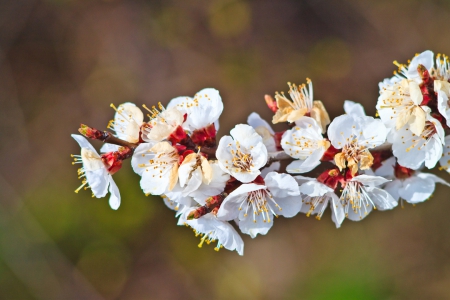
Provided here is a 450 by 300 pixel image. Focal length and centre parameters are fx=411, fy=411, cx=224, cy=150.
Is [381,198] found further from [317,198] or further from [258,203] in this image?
[258,203]


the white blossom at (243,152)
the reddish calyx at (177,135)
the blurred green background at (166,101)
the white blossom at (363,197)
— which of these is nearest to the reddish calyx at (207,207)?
the white blossom at (243,152)

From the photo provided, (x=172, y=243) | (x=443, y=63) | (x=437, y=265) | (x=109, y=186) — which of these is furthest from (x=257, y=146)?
(x=437, y=265)

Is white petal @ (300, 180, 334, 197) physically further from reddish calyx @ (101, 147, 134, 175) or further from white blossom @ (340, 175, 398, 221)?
reddish calyx @ (101, 147, 134, 175)

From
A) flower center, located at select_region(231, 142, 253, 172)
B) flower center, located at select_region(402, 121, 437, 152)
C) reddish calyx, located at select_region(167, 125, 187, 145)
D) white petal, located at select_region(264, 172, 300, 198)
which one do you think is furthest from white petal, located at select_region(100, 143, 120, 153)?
Result: flower center, located at select_region(402, 121, 437, 152)

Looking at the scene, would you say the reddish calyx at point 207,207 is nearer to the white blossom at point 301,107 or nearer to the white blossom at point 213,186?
the white blossom at point 213,186

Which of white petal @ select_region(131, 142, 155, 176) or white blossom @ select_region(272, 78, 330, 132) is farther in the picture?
white blossom @ select_region(272, 78, 330, 132)

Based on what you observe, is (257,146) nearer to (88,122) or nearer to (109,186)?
(109,186)
